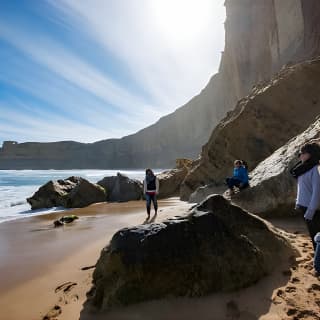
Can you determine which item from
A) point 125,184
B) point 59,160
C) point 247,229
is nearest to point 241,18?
point 125,184

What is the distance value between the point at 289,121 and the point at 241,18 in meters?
46.7

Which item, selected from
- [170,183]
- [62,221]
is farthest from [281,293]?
[170,183]

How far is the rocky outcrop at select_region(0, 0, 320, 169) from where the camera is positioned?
120 ft

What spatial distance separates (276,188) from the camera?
721cm

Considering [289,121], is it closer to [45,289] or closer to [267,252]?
[267,252]

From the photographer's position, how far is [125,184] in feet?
58.5

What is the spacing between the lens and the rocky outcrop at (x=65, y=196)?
611 inches

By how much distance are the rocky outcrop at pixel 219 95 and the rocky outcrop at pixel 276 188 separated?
2101cm

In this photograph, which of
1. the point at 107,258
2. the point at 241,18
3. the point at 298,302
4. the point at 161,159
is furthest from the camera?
the point at 161,159

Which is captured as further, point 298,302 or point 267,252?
point 267,252

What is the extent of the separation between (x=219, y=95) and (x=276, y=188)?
8149cm

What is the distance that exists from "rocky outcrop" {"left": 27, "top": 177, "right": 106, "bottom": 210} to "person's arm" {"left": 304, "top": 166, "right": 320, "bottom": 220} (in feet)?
42.7

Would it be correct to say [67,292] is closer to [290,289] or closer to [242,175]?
[290,289]

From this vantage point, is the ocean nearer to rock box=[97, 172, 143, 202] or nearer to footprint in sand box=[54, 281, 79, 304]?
rock box=[97, 172, 143, 202]
